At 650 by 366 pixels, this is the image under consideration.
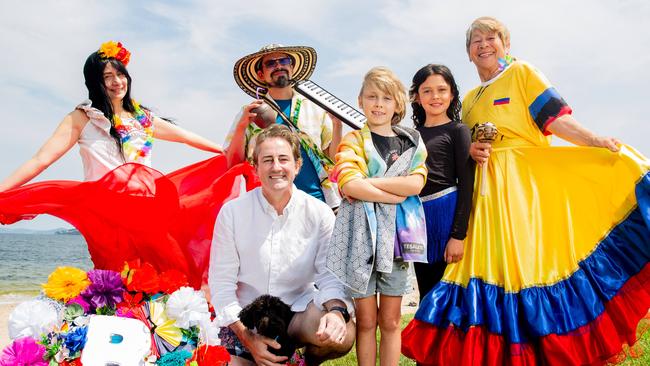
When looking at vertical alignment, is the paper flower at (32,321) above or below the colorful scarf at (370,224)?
below

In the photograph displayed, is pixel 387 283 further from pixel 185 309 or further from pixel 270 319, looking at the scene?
pixel 185 309

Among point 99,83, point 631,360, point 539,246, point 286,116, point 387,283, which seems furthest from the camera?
point 631,360

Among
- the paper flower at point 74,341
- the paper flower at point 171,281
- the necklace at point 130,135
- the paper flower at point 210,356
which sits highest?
Answer: the necklace at point 130,135

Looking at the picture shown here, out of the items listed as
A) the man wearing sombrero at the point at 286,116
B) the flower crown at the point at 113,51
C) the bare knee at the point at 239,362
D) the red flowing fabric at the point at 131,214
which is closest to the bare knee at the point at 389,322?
the bare knee at the point at 239,362

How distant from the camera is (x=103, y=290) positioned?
286 centimetres

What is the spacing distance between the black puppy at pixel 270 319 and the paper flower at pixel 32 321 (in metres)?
0.92

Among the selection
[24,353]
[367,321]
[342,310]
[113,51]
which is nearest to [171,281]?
[24,353]

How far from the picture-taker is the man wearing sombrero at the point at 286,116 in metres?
3.88

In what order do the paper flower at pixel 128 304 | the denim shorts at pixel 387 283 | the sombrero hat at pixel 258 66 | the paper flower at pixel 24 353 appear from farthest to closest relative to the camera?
the sombrero hat at pixel 258 66 → the denim shorts at pixel 387 283 → the paper flower at pixel 128 304 → the paper flower at pixel 24 353

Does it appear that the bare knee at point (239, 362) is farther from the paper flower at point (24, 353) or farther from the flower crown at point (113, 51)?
the flower crown at point (113, 51)

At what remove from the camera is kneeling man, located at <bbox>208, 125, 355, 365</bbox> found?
2.99 metres

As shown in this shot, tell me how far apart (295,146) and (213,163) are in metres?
1.06

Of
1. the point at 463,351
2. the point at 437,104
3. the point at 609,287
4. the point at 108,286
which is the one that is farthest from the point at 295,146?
the point at 609,287

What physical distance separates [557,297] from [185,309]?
81.4 inches
